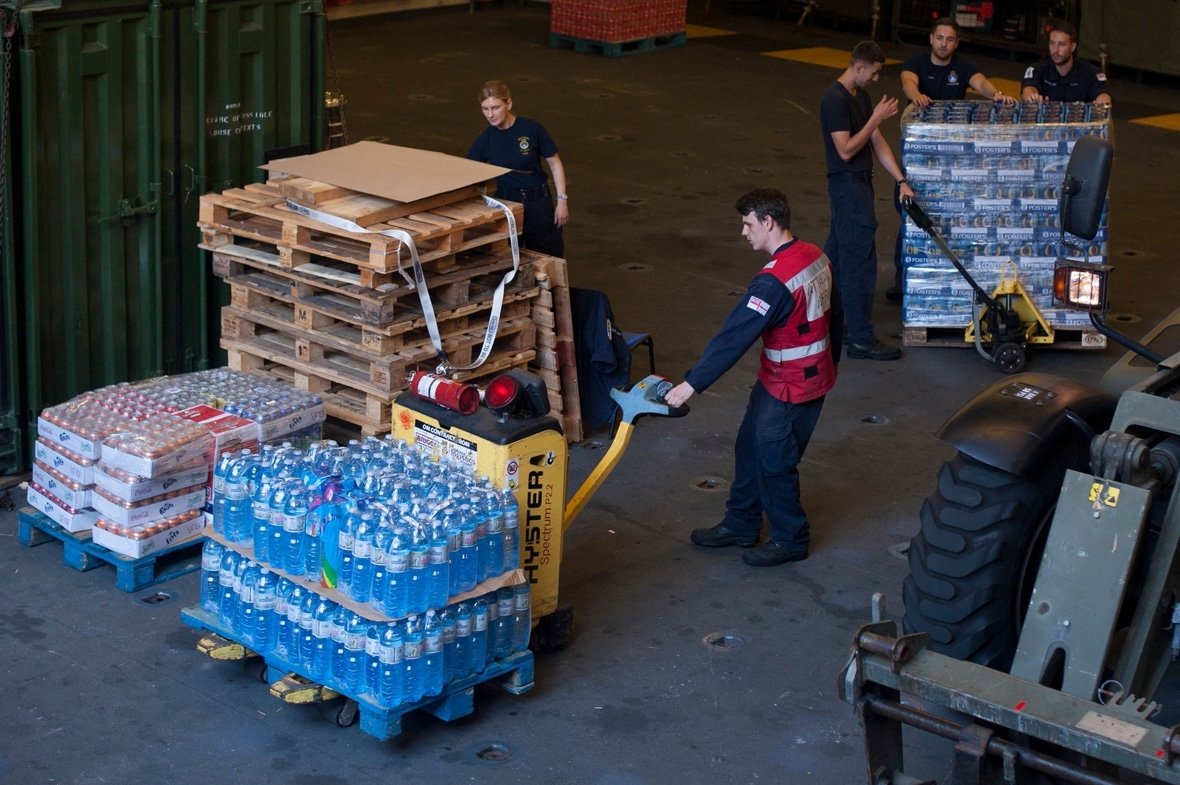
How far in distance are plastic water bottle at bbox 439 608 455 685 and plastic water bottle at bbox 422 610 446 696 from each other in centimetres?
2

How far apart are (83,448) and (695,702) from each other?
3055 millimetres

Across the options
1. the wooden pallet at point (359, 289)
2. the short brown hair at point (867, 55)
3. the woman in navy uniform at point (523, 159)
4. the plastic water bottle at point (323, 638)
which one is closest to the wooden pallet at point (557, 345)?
the wooden pallet at point (359, 289)

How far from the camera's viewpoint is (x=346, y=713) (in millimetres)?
5531

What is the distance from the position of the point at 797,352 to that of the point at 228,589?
2776mm

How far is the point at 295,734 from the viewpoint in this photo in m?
5.51

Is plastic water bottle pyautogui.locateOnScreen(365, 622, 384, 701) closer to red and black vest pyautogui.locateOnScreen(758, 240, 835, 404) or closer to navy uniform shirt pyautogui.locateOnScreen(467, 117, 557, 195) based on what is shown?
red and black vest pyautogui.locateOnScreen(758, 240, 835, 404)

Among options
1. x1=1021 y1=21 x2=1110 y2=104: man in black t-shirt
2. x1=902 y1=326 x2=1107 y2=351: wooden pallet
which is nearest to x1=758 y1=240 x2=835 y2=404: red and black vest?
x1=902 y1=326 x2=1107 y2=351: wooden pallet

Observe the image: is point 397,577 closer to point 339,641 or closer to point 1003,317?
point 339,641

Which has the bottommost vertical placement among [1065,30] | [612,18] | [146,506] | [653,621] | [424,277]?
[653,621]

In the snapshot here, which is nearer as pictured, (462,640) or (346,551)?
(346,551)

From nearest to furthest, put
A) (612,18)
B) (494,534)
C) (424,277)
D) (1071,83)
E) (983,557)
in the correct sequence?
(983,557)
(494,534)
(424,277)
(1071,83)
(612,18)

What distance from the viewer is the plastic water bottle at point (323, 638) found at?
5.36m

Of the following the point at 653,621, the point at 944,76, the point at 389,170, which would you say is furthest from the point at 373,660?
the point at 944,76

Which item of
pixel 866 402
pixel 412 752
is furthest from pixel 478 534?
pixel 866 402
